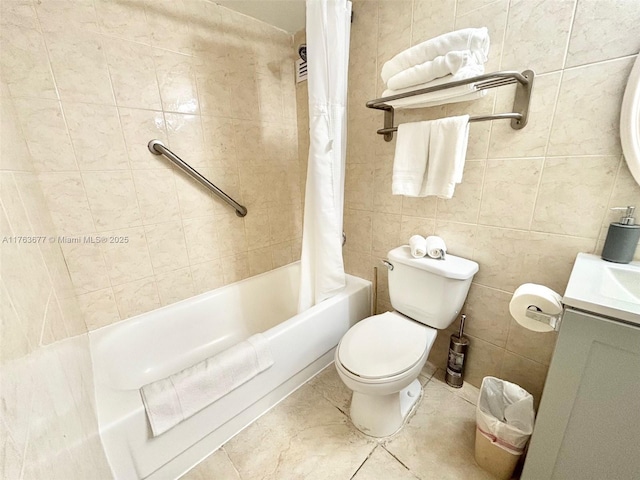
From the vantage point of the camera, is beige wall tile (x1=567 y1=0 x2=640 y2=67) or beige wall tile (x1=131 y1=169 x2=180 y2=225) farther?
beige wall tile (x1=131 y1=169 x2=180 y2=225)

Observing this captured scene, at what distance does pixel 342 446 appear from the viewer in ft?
3.64

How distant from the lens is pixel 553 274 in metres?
1.02

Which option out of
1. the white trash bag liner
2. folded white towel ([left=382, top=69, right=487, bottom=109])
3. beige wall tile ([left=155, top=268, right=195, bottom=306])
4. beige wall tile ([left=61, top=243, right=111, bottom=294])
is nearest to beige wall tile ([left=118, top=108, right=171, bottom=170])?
beige wall tile ([left=61, top=243, right=111, bottom=294])

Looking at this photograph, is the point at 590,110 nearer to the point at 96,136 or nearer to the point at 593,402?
the point at 593,402

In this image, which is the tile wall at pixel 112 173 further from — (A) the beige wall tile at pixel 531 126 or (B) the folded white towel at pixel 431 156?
(A) the beige wall tile at pixel 531 126

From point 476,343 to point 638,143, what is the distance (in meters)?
0.97

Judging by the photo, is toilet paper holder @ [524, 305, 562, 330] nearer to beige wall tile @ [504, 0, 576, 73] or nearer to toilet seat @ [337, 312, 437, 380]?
toilet seat @ [337, 312, 437, 380]

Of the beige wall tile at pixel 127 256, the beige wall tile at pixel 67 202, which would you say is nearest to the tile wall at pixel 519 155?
the beige wall tile at pixel 127 256

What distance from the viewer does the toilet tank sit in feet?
3.74

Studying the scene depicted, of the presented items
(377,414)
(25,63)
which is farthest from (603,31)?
(25,63)

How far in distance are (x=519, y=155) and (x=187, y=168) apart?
1.51 m

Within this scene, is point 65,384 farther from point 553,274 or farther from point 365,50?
point 365,50

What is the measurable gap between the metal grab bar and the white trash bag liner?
60.3 inches

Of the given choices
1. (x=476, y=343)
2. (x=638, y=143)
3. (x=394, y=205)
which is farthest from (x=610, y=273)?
(x=394, y=205)
